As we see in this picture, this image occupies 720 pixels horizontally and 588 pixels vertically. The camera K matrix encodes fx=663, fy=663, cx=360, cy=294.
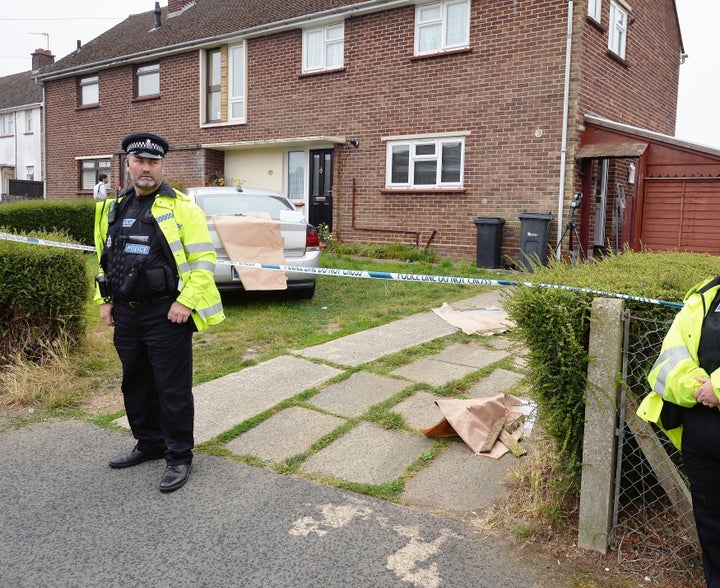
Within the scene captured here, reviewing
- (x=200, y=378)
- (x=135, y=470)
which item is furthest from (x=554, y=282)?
(x=200, y=378)

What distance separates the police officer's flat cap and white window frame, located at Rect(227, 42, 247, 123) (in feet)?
47.4

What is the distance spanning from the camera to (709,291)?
8.10 feet

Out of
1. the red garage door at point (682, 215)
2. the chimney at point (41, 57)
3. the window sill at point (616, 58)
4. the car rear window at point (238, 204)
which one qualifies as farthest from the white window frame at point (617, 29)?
the chimney at point (41, 57)

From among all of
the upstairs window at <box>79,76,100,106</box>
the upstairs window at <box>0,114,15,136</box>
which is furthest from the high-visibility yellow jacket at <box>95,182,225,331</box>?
the upstairs window at <box>0,114,15,136</box>

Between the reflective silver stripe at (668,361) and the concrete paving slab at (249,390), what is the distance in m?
2.92

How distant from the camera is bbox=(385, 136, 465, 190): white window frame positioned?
551 inches

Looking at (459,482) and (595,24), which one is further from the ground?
(595,24)

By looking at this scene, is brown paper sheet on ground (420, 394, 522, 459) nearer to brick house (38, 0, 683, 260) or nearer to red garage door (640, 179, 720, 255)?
brick house (38, 0, 683, 260)

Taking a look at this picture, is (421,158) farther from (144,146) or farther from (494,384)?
(144,146)

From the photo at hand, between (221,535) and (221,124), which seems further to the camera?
(221,124)

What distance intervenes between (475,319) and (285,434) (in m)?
3.68

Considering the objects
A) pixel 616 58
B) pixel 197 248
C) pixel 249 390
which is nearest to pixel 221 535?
pixel 197 248

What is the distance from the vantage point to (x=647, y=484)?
3.18 m

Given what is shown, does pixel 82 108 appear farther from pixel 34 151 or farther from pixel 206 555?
pixel 206 555
